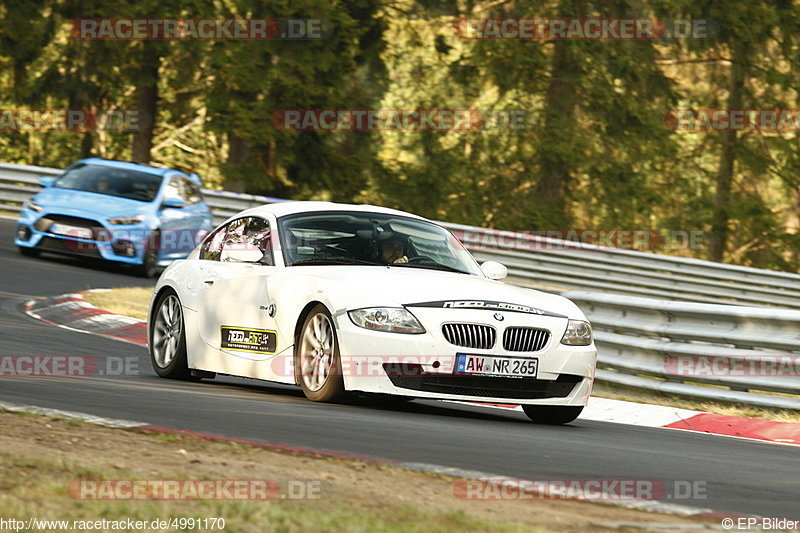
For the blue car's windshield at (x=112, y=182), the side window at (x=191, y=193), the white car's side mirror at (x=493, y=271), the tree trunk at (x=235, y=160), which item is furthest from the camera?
the tree trunk at (x=235, y=160)

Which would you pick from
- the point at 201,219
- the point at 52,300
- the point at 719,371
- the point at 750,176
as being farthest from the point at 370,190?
the point at 719,371

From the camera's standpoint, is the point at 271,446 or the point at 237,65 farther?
the point at 237,65

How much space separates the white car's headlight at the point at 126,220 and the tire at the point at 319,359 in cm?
1050

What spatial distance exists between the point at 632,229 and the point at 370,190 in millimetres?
6916

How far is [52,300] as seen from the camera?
15641 millimetres

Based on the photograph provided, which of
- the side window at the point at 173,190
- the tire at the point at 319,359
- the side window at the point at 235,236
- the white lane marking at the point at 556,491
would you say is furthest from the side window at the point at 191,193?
the white lane marking at the point at 556,491

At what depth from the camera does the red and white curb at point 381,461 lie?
224 inches

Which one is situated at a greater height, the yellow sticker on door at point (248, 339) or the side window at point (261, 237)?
the side window at point (261, 237)

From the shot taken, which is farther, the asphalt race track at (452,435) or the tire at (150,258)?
the tire at (150,258)

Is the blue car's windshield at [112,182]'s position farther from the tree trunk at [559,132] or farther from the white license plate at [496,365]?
the tree trunk at [559,132]

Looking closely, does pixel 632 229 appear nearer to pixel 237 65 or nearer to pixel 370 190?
pixel 370 190

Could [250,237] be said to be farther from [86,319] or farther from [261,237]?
[86,319]

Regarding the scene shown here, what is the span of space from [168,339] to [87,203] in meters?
8.84

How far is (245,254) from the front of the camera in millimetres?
9703
